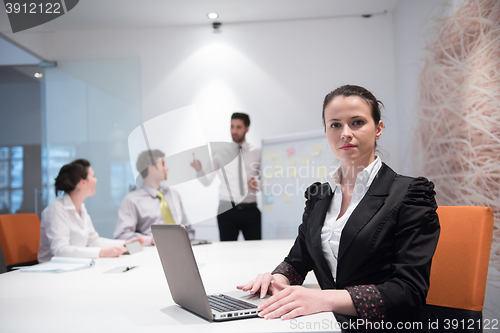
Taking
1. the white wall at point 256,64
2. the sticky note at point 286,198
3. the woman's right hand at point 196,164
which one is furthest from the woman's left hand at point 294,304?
the white wall at point 256,64

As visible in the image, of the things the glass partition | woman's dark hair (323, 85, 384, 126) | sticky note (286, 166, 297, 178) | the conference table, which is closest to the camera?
the conference table

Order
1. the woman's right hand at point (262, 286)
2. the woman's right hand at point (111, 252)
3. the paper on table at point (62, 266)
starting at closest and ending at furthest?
the woman's right hand at point (262, 286), the paper on table at point (62, 266), the woman's right hand at point (111, 252)

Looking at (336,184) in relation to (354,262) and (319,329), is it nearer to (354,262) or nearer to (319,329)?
(354,262)

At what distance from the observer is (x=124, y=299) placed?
1229mm

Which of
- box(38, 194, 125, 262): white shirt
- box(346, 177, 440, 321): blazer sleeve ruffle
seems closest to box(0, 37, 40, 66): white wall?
box(38, 194, 125, 262): white shirt

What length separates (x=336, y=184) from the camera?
1310 millimetres

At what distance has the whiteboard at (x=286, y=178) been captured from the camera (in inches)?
154

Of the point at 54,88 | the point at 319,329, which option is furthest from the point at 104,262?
the point at 54,88

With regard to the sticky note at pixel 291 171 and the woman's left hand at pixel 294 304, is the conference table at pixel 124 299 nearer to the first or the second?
the woman's left hand at pixel 294 304

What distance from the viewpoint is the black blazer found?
972 millimetres

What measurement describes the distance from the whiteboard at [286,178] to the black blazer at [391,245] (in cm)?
273

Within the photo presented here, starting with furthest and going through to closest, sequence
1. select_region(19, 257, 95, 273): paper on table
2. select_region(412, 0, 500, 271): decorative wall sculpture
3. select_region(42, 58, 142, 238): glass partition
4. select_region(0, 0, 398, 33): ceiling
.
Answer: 1. select_region(42, 58, 142, 238): glass partition
2. select_region(0, 0, 398, 33): ceiling
3. select_region(412, 0, 500, 271): decorative wall sculpture
4. select_region(19, 257, 95, 273): paper on table

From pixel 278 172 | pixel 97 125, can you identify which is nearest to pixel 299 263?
pixel 278 172

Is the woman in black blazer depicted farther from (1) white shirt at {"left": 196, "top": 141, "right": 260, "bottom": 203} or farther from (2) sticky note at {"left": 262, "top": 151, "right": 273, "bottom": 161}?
(2) sticky note at {"left": 262, "top": 151, "right": 273, "bottom": 161}
